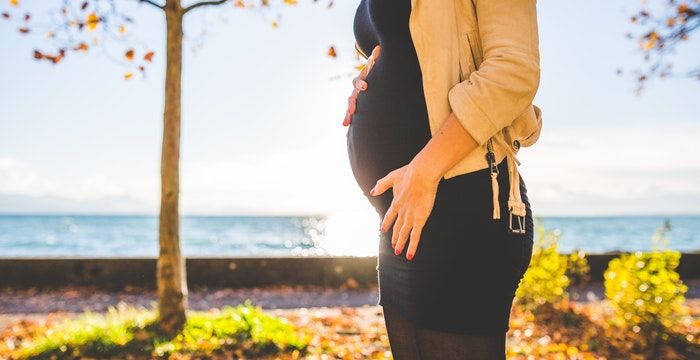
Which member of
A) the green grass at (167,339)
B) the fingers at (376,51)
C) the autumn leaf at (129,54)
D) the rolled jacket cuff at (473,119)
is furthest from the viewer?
the autumn leaf at (129,54)

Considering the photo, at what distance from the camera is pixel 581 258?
756 cm

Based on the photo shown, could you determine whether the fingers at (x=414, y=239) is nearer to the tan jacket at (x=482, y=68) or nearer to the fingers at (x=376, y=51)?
the tan jacket at (x=482, y=68)

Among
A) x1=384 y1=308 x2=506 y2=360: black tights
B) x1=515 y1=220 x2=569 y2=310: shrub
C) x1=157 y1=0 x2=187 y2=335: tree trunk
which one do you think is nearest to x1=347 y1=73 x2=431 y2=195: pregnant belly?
x1=384 y1=308 x2=506 y2=360: black tights

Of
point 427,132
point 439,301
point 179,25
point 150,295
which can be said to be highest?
point 179,25

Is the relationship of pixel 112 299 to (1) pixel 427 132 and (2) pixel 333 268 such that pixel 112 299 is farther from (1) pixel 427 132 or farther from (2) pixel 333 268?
(1) pixel 427 132

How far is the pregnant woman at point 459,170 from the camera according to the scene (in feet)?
3.47

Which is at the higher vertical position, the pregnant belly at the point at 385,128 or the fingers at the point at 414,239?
the pregnant belly at the point at 385,128

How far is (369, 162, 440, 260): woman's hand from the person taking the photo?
3.51 ft

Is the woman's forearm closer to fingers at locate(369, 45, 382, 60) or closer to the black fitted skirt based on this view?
the black fitted skirt

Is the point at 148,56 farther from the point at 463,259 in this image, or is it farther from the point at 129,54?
the point at 463,259

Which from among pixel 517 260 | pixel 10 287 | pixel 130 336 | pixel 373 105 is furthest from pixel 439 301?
pixel 10 287

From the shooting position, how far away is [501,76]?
104 cm

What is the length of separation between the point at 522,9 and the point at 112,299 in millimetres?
8908

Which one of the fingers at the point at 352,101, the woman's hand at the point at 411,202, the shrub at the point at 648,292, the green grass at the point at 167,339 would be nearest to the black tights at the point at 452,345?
the woman's hand at the point at 411,202
